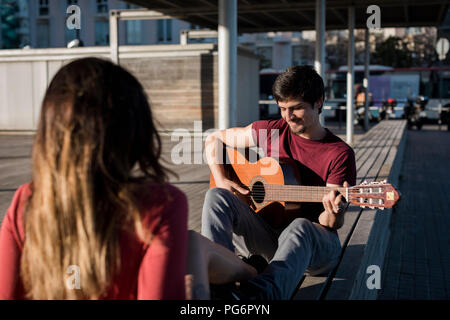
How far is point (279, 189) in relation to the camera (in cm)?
341

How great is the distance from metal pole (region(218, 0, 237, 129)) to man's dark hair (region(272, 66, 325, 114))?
10.3ft

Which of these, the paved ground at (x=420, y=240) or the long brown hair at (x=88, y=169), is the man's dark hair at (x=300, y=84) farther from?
the paved ground at (x=420, y=240)

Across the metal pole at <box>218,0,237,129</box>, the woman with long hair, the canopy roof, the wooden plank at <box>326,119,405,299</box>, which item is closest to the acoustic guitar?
the wooden plank at <box>326,119,405,299</box>

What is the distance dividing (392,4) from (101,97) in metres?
13.1

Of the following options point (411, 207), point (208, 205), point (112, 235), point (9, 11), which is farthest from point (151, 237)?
point (9, 11)

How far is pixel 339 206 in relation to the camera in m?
3.05

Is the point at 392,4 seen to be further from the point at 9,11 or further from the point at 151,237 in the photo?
the point at 9,11

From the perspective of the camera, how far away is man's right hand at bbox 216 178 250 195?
3627 mm

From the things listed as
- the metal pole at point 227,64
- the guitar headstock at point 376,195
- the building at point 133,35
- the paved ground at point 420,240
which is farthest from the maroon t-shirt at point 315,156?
the building at point 133,35

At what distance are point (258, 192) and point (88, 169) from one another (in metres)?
2.10

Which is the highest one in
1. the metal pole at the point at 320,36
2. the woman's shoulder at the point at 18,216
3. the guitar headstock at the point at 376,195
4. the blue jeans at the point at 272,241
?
the metal pole at the point at 320,36

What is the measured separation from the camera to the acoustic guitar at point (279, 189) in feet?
9.51

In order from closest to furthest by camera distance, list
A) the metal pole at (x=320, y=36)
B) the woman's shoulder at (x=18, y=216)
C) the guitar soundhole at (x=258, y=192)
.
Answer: the woman's shoulder at (x=18, y=216) < the guitar soundhole at (x=258, y=192) < the metal pole at (x=320, y=36)

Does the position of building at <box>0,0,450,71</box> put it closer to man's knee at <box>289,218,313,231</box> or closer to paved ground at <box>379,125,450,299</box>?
paved ground at <box>379,125,450,299</box>
